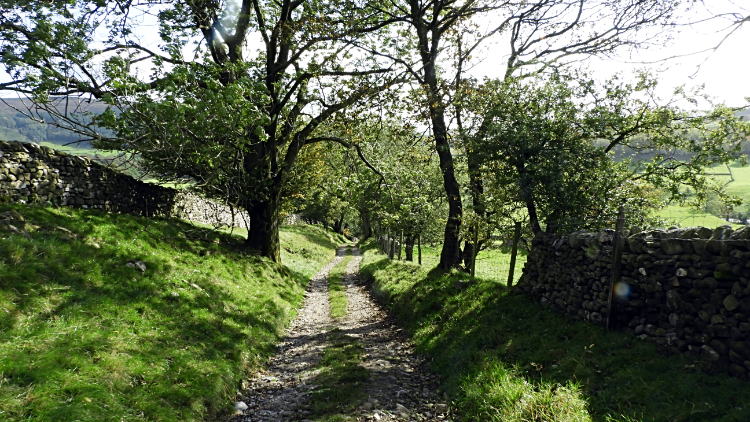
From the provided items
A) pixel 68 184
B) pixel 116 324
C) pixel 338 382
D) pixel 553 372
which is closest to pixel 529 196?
pixel 553 372

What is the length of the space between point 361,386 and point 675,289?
6.33 m

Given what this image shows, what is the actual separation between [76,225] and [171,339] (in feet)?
18.7

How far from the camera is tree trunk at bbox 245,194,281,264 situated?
65.4 feet

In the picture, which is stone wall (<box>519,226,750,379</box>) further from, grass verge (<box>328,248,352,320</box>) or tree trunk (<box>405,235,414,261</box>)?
tree trunk (<box>405,235,414,261</box>)

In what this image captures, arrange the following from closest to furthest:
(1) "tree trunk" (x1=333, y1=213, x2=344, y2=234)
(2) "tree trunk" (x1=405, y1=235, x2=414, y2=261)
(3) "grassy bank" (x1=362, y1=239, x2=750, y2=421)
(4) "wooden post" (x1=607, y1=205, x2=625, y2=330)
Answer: (3) "grassy bank" (x1=362, y1=239, x2=750, y2=421) → (4) "wooden post" (x1=607, y1=205, x2=625, y2=330) → (2) "tree trunk" (x1=405, y1=235, x2=414, y2=261) → (1) "tree trunk" (x1=333, y1=213, x2=344, y2=234)

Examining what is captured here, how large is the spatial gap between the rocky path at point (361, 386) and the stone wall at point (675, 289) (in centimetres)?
426

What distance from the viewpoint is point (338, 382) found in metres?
8.45

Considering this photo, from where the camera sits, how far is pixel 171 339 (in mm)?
8719

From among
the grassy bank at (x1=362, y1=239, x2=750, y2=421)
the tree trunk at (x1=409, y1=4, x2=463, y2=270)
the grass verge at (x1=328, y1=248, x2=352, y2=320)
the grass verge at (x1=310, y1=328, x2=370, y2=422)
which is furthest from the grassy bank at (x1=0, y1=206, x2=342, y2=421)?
the tree trunk at (x1=409, y1=4, x2=463, y2=270)

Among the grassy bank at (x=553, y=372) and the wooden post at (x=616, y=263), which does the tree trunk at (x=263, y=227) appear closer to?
the grassy bank at (x=553, y=372)

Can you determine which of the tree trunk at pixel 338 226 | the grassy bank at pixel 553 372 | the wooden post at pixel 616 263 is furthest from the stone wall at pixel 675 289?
the tree trunk at pixel 338 226

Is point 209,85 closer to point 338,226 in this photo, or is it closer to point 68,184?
point 68,184

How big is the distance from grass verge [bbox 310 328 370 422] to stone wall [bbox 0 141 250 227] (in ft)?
33.6

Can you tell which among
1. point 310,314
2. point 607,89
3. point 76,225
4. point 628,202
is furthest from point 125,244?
point 607,89
